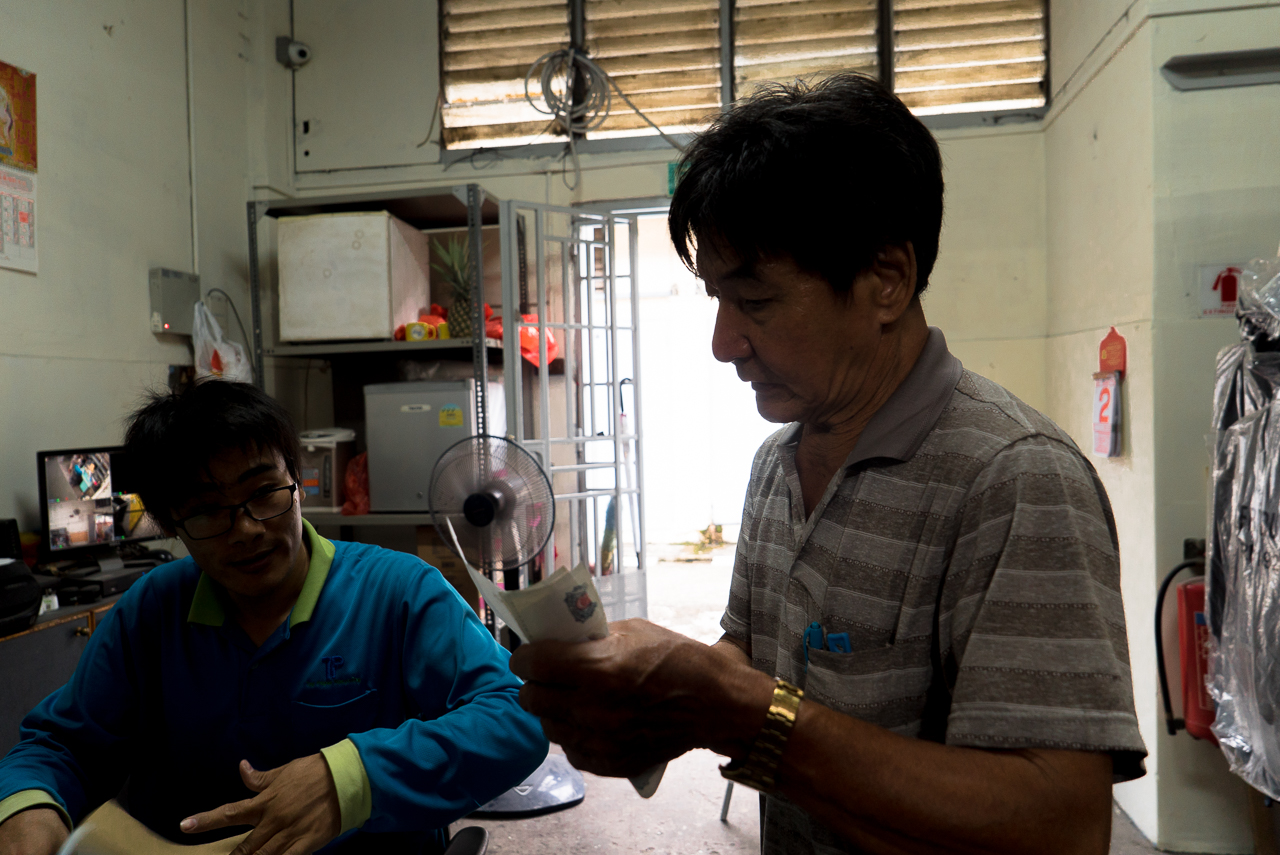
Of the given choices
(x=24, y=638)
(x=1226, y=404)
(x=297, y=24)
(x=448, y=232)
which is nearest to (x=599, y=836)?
(x=24, y=638)

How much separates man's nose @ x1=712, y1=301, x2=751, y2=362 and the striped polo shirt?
0.16 meters

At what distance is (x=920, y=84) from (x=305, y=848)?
3.83 m

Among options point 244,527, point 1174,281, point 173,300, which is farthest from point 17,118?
point 1174,281

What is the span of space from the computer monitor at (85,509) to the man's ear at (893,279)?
94.1 inches

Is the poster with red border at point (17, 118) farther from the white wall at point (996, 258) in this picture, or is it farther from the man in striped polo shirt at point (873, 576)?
the white wall at point (996, 258)

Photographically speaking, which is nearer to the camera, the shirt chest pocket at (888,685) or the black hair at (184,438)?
Answer: the shirt chest pocket at (888,685)

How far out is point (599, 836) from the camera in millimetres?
2639

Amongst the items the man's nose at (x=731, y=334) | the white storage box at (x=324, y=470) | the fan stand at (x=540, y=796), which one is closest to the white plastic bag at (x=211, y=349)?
the white storage box at (x=324, y=470)

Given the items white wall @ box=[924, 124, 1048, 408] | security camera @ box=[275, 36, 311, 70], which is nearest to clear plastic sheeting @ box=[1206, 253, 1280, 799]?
white wall @ box=[924, 124, 1048, 408]

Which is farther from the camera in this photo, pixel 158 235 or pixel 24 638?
pixel 158 235

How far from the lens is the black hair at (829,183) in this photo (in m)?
0.76

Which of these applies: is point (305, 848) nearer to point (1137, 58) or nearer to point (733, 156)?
point (733, 156)

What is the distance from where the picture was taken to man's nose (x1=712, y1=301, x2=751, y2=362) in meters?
0.86

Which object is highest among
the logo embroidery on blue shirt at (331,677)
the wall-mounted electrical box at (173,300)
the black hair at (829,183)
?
the wall-mounted electrical box at (173,300)
